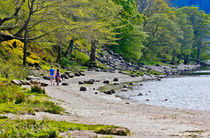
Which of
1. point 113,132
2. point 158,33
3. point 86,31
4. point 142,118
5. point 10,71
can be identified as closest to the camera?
point 113,132

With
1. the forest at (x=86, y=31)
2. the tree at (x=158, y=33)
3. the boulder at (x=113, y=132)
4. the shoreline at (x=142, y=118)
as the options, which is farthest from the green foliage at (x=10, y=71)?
the tree at (x=158, y=33)

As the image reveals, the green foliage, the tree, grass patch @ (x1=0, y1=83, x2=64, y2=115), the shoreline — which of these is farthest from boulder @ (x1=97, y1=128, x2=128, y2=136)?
the tree

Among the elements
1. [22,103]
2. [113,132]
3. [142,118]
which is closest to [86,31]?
[22,103]

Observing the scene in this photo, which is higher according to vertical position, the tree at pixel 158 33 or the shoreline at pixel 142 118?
the tree at pixel 158 33

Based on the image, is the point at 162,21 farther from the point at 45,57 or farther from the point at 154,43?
the point at 45,57

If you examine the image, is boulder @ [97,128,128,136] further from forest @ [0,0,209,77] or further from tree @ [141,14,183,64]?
tree @ [141,14,183,64]

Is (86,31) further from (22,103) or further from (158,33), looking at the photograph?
(158,33)

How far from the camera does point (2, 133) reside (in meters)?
5.08

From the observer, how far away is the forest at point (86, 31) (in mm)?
16578

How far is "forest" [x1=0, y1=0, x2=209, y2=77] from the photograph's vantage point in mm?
16578

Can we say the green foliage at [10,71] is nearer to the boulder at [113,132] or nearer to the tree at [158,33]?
the boulder at [113,132]

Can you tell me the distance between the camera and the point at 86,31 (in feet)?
56.5

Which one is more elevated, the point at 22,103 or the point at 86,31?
the point at 86,31

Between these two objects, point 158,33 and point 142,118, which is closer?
point 142,118
